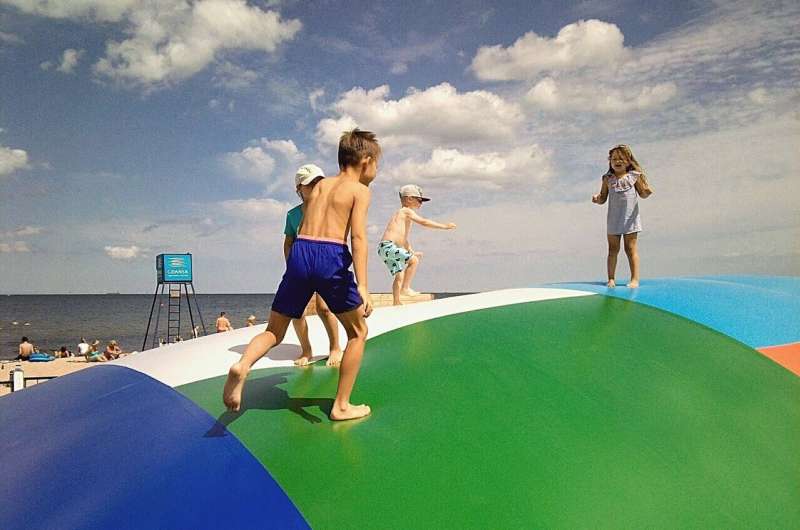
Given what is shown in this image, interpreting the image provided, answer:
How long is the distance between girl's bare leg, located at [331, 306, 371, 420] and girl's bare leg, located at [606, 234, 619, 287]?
13.6ft

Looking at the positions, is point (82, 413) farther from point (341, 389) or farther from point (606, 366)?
point (606, 366)

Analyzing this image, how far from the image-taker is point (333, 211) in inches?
116

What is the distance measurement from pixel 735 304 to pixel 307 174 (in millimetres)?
3951

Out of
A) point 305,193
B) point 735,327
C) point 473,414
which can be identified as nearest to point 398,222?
point 305,193

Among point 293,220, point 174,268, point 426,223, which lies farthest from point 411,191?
point 174,268

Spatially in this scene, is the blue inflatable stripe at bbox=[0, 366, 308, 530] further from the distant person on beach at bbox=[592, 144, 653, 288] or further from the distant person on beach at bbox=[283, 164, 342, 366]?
the distant person on beach at bbox=[592, 144, 653, 288]

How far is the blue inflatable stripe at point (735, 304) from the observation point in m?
4.23

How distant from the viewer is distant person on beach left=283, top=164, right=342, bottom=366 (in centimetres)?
399

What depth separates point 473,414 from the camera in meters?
2.88

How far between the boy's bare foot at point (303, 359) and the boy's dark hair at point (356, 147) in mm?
1704

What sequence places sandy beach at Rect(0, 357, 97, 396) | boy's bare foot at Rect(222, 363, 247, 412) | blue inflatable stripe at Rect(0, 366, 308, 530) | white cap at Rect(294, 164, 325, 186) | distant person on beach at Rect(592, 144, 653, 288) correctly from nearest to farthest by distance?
blue inflatable stripe at Rect(0, 366, 308, 530) < boy's bare foot at Rect(222, 363, 247, 412) < white cap at Rect(294, 164, 325, 186) < distant person on beach at Rect(592, 144, 653, 288) < sandy beach at Rect(0, 357, 97, 396)

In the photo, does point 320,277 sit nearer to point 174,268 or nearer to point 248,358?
point 248,358

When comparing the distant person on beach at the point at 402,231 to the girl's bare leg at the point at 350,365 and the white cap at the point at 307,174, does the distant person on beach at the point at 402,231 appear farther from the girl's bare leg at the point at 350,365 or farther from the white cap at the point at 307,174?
the girl's bare leg at the point at 350,365

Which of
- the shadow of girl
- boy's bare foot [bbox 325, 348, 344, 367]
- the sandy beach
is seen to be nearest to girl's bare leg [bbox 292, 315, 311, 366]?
boy's bare foot [bbox 325, 348, 344, 367]
